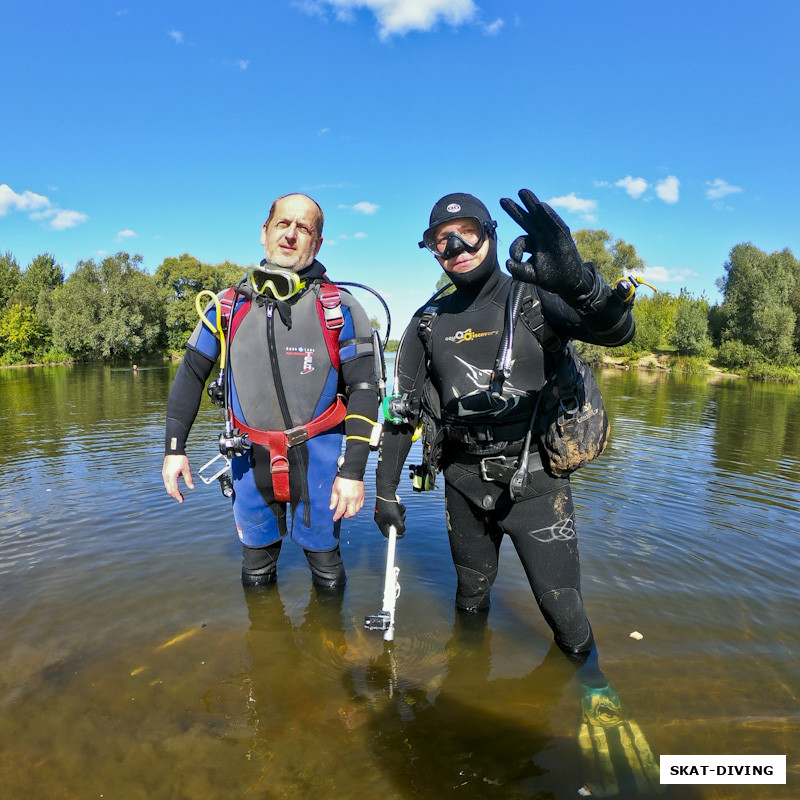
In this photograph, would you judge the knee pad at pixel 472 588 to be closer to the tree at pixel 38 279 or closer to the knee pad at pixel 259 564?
the knee pad at pixel 259 564

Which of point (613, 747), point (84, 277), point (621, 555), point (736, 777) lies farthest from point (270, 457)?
point (84, 277)

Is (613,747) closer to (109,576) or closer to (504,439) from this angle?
(504,439)

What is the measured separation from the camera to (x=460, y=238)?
118 inches

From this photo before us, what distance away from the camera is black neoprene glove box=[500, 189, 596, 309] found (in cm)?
223

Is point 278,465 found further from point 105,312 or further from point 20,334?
point 20,334

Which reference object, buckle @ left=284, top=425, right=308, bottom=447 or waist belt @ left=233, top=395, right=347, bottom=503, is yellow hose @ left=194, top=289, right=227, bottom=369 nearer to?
waist belt @ left=233, top=395, right=347, bottom=503

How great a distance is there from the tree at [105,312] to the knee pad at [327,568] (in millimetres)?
50159

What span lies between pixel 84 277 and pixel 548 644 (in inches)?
2291

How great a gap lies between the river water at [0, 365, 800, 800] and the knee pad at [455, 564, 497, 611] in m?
0.21

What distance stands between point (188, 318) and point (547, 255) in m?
62.2

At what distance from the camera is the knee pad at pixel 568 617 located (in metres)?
2.93

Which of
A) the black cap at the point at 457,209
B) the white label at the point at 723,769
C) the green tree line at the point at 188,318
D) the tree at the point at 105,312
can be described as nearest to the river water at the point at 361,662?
the white label at the point at 723,769

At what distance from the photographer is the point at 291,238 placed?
3.41 metres

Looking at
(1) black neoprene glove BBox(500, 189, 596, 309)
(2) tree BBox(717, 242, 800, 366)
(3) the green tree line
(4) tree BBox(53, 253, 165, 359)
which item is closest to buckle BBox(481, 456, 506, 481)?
(1) black neoprene glove BBox(500, 189, 596, 309)
